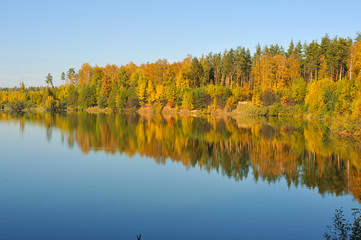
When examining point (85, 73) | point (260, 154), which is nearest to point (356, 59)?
point (260, 154)

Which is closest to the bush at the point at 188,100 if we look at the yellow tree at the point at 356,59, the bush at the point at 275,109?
the bush at the point at 275,109

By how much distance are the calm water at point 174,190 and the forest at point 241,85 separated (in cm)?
4233

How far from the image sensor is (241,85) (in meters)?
97.9

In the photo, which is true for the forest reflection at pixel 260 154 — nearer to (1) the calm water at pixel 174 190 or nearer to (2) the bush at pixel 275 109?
(1) the calm water at pixel 174 190

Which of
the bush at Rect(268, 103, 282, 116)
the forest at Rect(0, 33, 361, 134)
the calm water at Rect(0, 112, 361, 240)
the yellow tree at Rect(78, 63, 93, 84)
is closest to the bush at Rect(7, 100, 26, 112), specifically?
the forest at Rect(0, 33, 361, 134)

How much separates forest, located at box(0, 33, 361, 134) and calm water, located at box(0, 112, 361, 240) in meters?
42.3

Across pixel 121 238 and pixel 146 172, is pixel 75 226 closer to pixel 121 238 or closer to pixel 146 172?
pixel 121 238

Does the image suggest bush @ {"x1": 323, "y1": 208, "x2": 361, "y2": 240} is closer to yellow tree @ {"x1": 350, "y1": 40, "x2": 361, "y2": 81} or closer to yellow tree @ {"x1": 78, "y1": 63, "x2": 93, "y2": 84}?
yellow tree @ {"x1": 350, "y1": 40, "x2": 361, "y2": 81}

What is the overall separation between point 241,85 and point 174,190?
84.9 meters

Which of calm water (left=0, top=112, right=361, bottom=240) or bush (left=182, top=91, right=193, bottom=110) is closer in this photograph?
calm water (left=0, top=112, right=361, bottom=240)

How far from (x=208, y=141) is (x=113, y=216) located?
22.2 metres

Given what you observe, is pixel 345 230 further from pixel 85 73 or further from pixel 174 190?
pixel 85 73

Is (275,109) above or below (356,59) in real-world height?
below

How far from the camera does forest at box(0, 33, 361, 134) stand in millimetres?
70044
